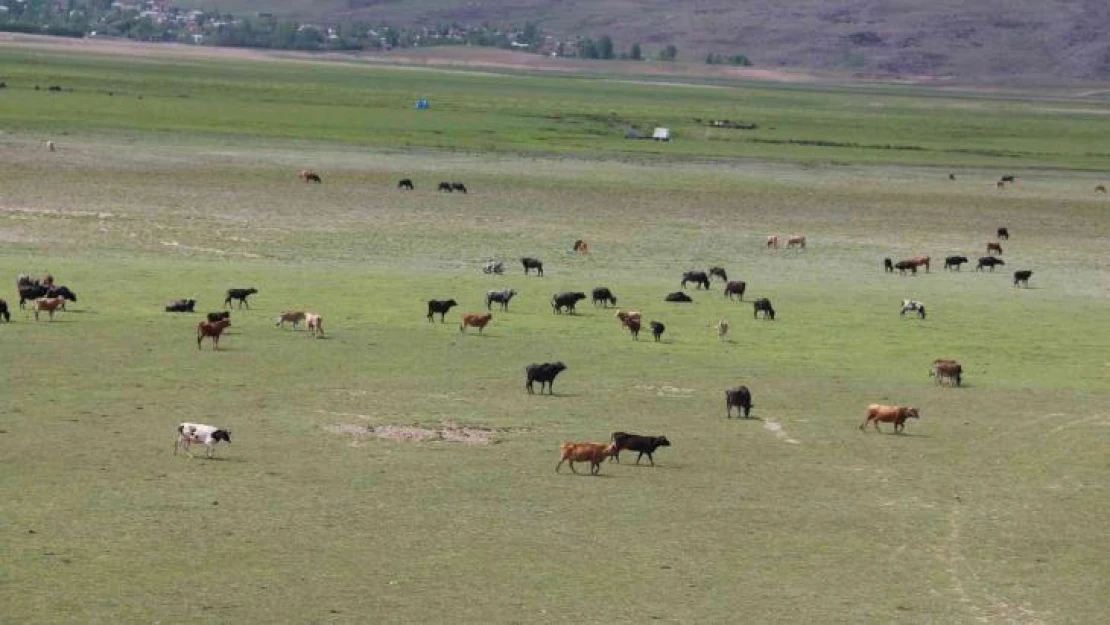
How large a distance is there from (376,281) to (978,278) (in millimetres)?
16611

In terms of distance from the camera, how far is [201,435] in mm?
24625

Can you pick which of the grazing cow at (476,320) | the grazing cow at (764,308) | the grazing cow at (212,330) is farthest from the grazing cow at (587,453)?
the grazing cow at (764,308)

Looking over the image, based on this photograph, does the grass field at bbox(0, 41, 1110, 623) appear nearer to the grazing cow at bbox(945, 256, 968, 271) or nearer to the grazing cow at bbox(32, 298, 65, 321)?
the grazing cow at bbox(32, 298, 65, 321)

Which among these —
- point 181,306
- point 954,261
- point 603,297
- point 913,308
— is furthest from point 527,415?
point 954,261

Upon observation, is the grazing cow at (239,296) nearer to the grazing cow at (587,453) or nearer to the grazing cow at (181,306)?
the grazing cow at (181,306)

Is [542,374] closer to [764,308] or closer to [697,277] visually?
[764,308]

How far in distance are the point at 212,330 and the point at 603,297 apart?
10.4 m

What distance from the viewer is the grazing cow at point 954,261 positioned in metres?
51.7

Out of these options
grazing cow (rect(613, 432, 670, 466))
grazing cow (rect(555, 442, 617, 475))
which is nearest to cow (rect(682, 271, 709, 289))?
grazing cow (rect(613, 432, 670, 466))

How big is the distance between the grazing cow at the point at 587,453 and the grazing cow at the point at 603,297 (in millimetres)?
15669

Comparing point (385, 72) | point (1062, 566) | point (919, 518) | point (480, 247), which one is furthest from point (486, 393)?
point (385, 72)

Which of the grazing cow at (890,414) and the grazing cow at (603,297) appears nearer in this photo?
the grazing cow at (890,414)

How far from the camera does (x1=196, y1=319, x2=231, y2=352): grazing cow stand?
3306 centimetres

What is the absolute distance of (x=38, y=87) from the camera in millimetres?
114312
